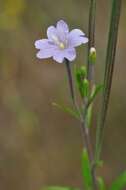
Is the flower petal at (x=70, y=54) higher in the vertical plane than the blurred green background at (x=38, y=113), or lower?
higher

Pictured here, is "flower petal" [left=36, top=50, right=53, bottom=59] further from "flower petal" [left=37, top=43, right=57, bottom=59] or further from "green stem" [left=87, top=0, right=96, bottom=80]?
"green stem" [left=87, top=0, right=96, bottom=80]

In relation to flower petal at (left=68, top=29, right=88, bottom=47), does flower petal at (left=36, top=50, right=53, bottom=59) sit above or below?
below

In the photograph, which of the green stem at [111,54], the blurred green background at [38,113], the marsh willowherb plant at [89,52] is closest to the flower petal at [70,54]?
the marsh willowherb plant at [89,52]

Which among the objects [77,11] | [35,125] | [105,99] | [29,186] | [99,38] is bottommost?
[29,186]

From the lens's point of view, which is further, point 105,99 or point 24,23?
point 24,23

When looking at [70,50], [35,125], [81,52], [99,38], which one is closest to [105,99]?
[70,50]

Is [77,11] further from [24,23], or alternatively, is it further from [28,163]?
[28,163]

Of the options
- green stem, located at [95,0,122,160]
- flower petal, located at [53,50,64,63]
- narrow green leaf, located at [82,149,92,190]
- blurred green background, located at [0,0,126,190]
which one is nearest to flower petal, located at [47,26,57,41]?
flower petal, located at [53,50,64,63]

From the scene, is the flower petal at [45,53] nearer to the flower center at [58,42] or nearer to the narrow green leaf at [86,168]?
the flower center at [58,42]

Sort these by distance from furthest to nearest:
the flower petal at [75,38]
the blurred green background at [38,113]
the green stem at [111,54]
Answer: the blurred green background at [38,113] → the flower petal at [75,38] → the green stem at [111,54]
